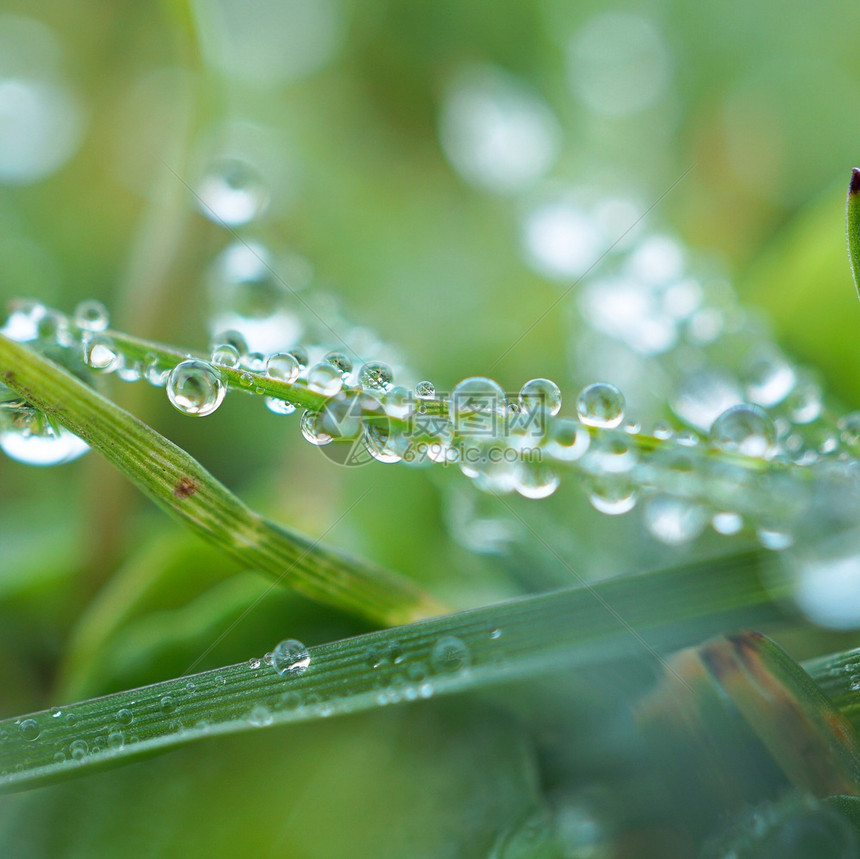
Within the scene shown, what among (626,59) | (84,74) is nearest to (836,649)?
(626,59)

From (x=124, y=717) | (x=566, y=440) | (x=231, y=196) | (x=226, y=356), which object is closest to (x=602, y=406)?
(x=566, y=440)

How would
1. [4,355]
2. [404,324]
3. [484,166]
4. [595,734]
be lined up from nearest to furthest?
1. [4,355]
2. [595,734]
3. [404,324]
4. [484,166]

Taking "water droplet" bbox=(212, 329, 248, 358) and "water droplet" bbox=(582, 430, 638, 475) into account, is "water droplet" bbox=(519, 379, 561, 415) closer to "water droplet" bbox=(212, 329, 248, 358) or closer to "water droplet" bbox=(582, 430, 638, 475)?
"water droplet" bbox=(582, 430, 638, 475)

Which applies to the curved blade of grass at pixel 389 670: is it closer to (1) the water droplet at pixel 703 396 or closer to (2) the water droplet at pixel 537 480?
(2) the water droplet at pixel 537 480

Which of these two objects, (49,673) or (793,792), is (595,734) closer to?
(793,792)

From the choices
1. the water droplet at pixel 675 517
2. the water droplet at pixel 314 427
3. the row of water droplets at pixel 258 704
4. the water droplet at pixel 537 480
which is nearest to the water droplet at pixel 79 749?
the row of water droplets at pixel 258 704

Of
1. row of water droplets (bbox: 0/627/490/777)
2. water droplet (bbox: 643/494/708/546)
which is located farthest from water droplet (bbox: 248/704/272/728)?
water droplet (bbox: 643/494/708/546)
